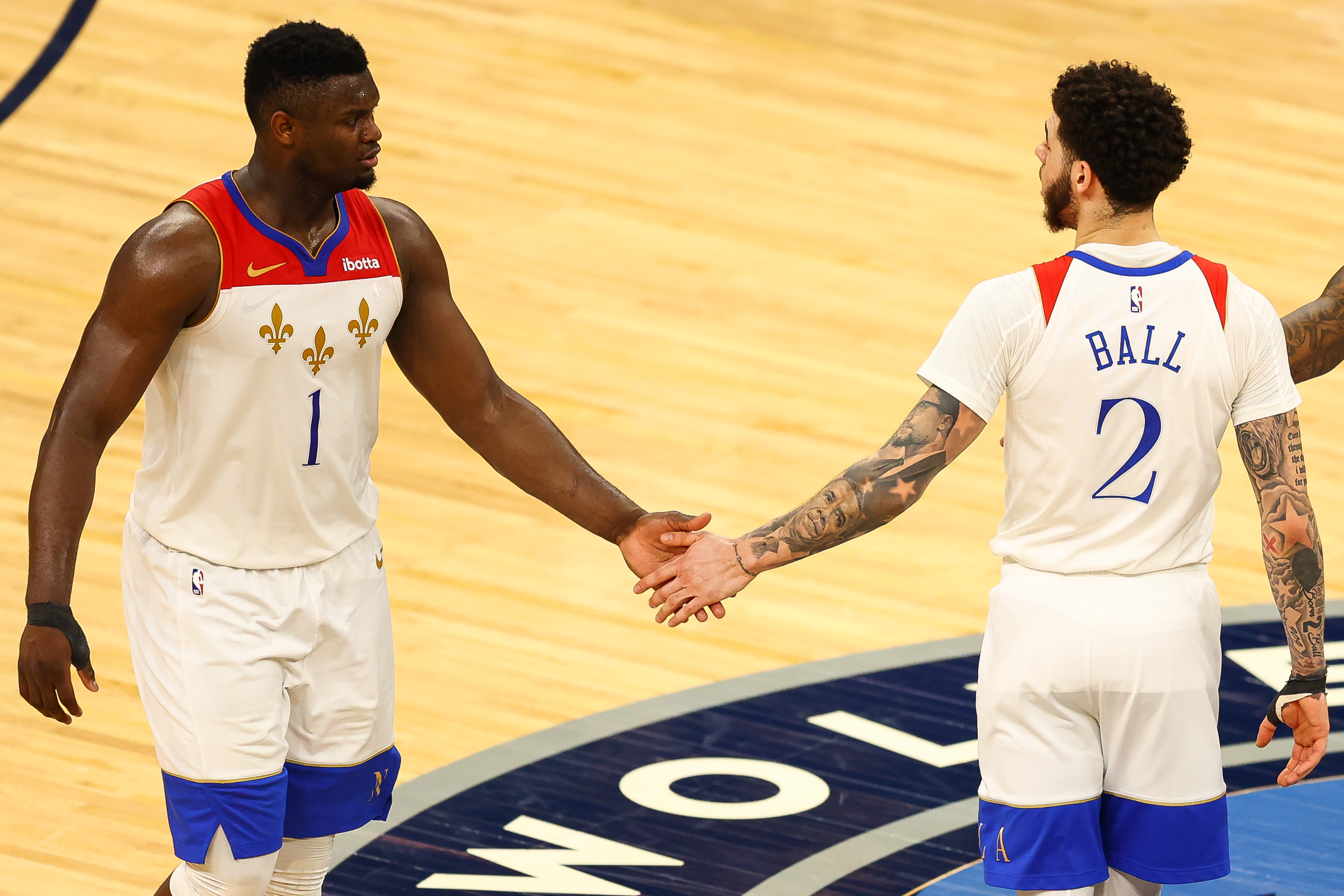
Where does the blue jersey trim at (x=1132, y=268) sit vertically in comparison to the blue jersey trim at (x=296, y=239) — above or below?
above

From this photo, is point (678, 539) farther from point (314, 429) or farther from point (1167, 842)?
point (1167, 842)

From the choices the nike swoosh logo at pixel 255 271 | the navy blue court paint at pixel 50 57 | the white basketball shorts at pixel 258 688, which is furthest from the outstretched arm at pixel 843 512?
the navy blue court paint at pixel 50 57

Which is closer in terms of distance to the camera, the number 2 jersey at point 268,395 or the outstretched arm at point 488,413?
the number 2 jersey at point 268,395

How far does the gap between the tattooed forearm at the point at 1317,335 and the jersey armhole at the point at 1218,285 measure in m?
0.82

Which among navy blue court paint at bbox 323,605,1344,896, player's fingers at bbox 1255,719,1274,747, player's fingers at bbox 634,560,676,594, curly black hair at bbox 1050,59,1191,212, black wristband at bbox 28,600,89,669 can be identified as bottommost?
navy blue court paint at bbox 323,605,1344,896

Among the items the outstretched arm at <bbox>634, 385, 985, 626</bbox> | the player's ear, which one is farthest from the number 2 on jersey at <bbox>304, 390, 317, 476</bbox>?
the outstretched arm at <bbox>634, 385, 985, 626</bbox>

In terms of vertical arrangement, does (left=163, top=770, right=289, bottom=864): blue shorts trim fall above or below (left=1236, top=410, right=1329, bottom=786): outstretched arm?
below

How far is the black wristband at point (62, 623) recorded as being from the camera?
11.7 ft

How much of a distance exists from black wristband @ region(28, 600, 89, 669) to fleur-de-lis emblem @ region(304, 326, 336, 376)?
0.59m

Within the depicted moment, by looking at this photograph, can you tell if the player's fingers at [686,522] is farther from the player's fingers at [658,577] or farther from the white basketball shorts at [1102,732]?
the white basketball shorts at [1102,732]

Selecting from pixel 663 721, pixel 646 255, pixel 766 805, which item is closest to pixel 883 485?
pixel 766 805

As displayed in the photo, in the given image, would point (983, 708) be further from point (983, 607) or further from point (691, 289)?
point (691, 289)

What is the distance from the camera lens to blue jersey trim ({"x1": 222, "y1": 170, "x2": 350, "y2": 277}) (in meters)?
3.67

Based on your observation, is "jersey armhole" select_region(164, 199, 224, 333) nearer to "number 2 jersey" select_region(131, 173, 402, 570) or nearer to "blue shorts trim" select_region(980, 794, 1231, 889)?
"number 2 jersey" select_region(131, 173, 402, 570)
